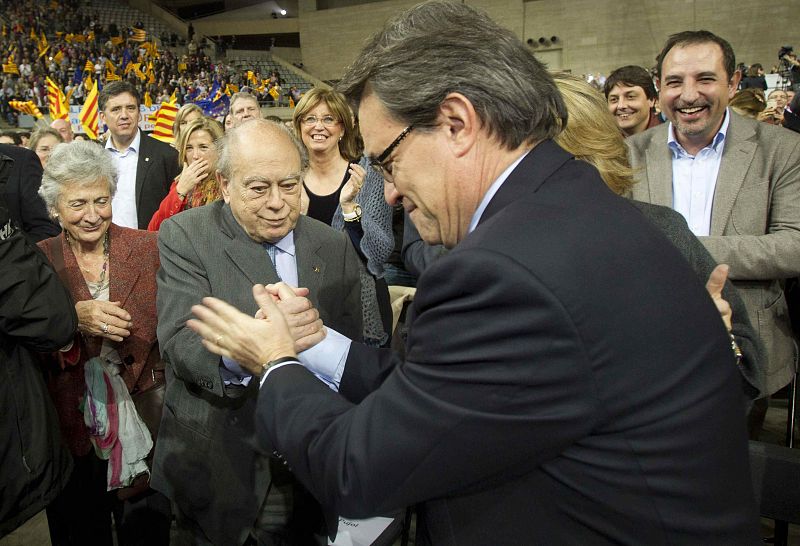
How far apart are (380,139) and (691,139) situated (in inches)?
82.1

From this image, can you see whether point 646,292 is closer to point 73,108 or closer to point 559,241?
point 559,241

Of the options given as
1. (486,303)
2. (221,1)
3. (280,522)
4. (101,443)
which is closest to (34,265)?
(101,443)

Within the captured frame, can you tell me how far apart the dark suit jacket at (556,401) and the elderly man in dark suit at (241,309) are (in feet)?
3.31

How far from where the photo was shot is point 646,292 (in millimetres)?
937

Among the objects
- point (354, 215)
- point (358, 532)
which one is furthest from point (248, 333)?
point (354, 215)

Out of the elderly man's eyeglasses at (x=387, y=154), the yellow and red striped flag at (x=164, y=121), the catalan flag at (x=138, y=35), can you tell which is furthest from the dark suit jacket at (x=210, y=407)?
the catalan flag at (x=138, y=35)

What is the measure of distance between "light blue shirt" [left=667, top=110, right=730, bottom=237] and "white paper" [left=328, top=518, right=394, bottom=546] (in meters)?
1.78

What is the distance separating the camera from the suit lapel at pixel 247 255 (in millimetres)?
2025

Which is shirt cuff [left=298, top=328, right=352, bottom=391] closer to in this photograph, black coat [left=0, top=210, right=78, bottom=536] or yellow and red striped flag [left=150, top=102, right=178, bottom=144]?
black coat [left=0, top=210, right=78, bottom=536]

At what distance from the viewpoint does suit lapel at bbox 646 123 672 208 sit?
2.80m

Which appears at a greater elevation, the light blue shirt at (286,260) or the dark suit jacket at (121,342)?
the light blue shirt at (286,260)

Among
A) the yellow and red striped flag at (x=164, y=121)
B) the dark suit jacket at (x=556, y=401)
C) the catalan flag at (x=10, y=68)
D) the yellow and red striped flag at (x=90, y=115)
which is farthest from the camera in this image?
the catalan flag at (x=10, y=68)

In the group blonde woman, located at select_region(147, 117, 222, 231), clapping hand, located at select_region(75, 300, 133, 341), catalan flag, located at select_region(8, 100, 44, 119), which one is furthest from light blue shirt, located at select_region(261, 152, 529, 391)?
catalan flag, located at select_region(8, 100, 44, 119)

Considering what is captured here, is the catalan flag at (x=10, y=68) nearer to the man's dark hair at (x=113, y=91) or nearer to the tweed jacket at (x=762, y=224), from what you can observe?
the man's dark hair at (x=113, y=91)
